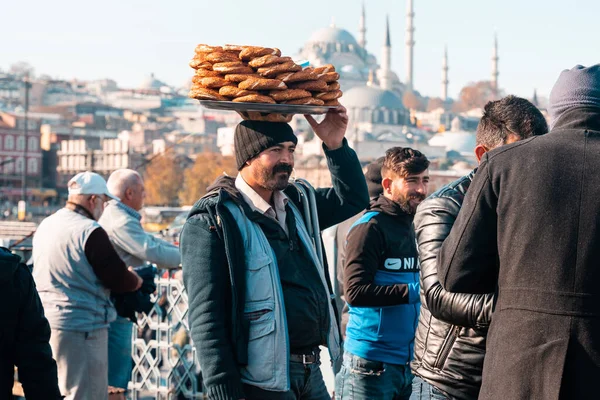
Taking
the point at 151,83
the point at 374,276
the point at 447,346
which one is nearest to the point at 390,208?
the point at 374,276

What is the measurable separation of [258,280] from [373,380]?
2.97 feet

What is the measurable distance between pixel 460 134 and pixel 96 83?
154 feet

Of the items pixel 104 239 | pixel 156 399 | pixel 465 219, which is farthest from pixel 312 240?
pixel 156 399

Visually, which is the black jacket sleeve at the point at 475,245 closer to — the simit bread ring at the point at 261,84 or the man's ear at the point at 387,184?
the simit bread ring at the point at 261,84

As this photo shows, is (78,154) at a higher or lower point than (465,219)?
higher

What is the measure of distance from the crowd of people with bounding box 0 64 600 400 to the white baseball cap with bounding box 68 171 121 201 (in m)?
0.01

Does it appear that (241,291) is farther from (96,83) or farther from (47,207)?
(96,83)

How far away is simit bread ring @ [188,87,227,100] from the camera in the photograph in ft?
8.36

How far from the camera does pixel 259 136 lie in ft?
8.67

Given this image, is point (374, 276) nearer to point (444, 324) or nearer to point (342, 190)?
point (342, 190)

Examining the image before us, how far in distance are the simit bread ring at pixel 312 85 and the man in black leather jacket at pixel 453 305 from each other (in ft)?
1.32

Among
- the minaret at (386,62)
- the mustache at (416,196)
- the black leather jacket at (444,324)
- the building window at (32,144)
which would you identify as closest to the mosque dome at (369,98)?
the minaret at (386,62)

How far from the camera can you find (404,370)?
11.0 ft

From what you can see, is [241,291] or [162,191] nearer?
[241,291]
